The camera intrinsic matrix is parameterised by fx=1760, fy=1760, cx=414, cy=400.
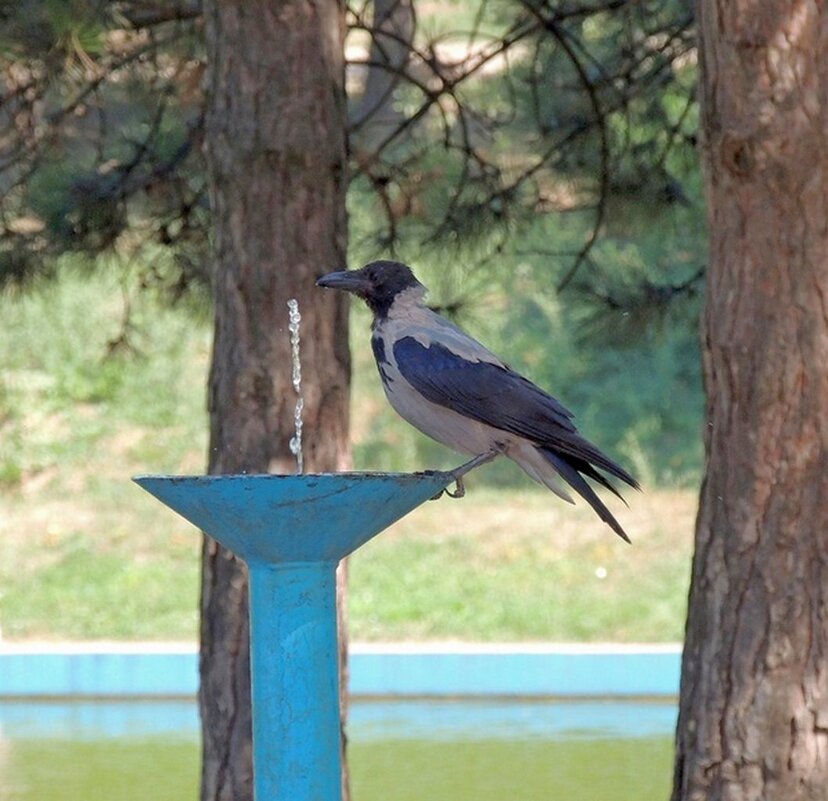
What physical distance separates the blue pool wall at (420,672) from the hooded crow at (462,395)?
5.33 metres

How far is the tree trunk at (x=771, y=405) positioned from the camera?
3768mm

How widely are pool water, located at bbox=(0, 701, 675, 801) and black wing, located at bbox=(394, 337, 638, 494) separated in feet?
12.4

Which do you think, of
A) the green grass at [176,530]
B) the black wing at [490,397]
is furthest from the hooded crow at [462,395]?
the green grass at [176,530]

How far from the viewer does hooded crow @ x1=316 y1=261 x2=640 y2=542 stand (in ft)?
12.1

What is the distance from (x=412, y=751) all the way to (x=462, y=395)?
187 inches

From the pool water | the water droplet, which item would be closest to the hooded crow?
the water droplet

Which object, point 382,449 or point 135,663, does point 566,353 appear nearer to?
point 382,449

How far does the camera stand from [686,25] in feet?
21.1

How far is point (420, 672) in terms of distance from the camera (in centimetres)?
914

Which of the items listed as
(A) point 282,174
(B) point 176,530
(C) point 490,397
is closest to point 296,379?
(A) point 282,174

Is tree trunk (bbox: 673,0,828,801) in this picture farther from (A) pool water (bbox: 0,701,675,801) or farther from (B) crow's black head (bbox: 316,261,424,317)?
(A) pool water (bbox: 0,701,675,801)

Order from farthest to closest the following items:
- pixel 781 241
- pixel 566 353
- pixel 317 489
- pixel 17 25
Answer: pixel 566 353 < pixel 17 25 < pixel 781 241 < pixel 317 489

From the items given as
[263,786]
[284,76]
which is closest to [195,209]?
[284,76]

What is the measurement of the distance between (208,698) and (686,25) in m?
3.24
